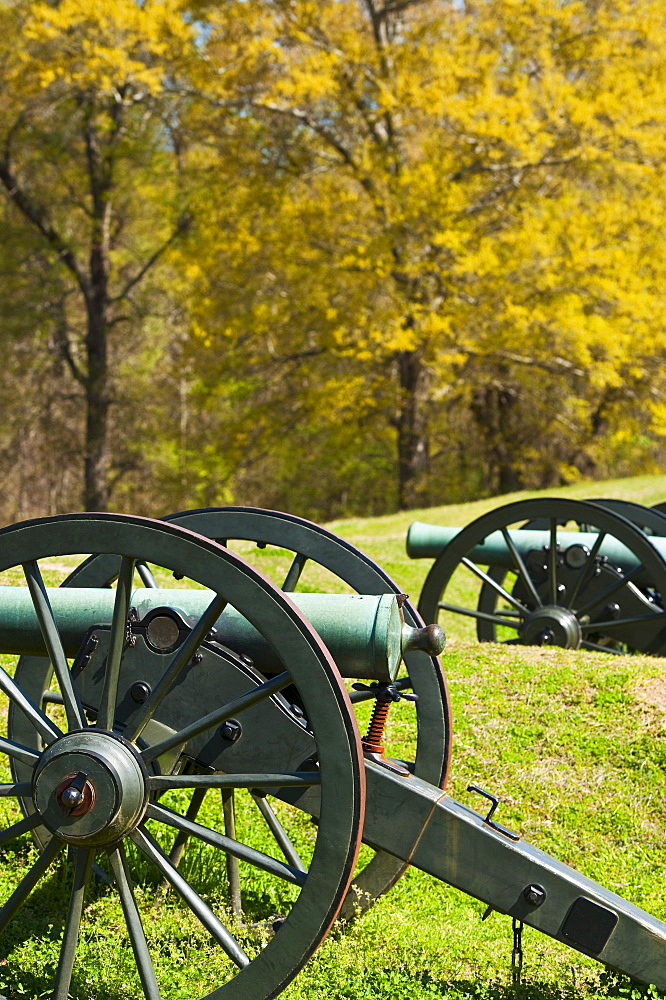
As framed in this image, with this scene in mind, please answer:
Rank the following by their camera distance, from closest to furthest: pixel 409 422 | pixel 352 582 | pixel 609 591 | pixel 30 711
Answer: pixel 30 711, pixel 352 582, pixel 609 591, pixel 409 422

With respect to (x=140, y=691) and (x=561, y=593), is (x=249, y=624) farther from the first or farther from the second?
(x=561, y=593)

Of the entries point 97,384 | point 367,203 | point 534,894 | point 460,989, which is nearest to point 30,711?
point 534,894

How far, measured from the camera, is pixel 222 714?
3055mm

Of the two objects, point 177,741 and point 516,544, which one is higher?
point 516,544

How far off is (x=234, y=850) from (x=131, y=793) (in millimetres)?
A: 337

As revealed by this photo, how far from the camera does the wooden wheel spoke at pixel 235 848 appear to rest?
3029 millimetres

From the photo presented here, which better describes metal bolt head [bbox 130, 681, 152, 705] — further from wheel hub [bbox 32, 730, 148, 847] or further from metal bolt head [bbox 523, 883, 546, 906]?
metal bolt head [bbox 523, 883, 546, 906]

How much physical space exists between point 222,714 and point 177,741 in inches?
6.4

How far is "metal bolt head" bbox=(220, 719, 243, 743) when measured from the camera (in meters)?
3.43

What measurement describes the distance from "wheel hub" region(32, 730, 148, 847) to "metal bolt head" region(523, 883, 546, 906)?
1.20 m

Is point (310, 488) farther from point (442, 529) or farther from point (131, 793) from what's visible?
point (131, 793)

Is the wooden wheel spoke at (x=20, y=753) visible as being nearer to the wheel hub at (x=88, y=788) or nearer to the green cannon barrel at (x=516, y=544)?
the wheel hub at (x=88, y=788)

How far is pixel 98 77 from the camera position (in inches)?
786

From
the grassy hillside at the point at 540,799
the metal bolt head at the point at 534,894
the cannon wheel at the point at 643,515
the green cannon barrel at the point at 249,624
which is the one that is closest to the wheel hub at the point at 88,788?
the green cannon barrel at the point at 249,624
